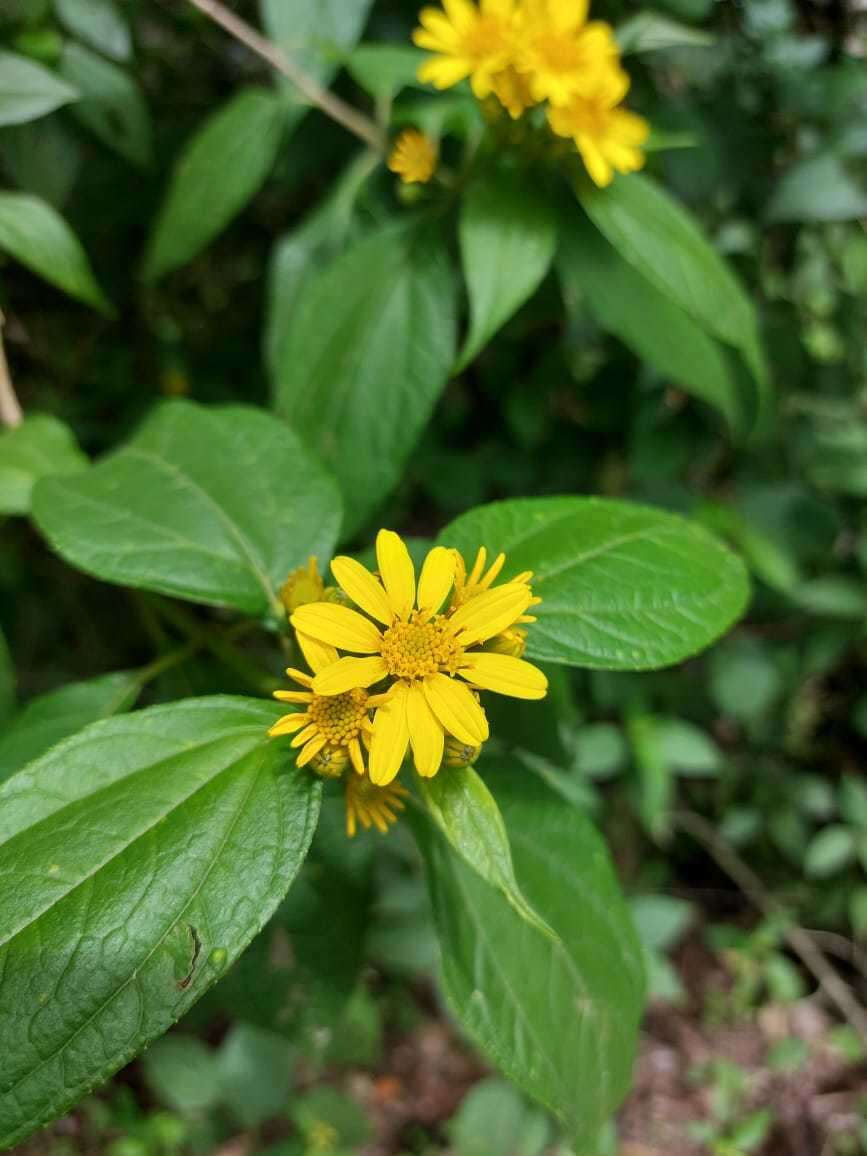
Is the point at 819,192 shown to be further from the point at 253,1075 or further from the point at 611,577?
the point at 253,1075

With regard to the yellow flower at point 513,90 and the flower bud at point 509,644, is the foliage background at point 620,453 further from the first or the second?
the flower bud at point 509,644

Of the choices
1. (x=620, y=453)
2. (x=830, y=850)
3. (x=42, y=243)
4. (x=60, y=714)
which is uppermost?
(x=42, y=243)

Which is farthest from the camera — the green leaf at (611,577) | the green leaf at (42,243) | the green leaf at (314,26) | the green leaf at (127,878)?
the green leaf at (314,26)

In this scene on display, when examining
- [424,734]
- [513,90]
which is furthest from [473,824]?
[513,90]

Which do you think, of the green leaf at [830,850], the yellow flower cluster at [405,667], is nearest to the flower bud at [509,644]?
the yellow flower cluster at [405,667]

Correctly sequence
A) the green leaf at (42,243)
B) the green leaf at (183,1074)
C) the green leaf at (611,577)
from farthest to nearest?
1. the green leaf at (183,1074)
2. the green leaf at (42,243)
3. the green leaf at (611,577)

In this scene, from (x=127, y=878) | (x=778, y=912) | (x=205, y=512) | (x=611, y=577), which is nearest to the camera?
(x=127, y=878)

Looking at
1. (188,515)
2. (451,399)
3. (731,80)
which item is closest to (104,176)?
(451,399)

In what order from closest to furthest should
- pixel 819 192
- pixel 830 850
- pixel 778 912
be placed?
1. pixel 819 192
2. pixel 830 850
3. pixel 778 912
